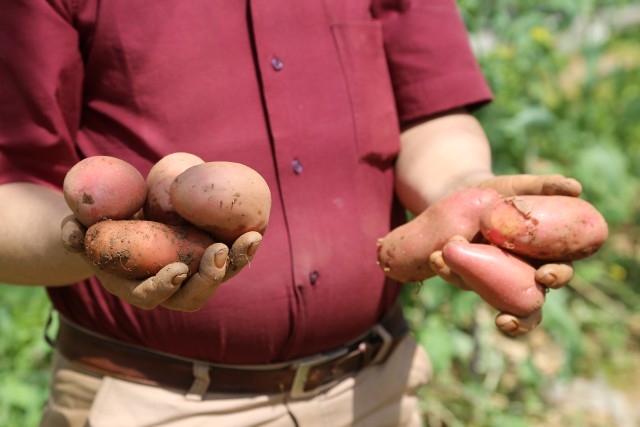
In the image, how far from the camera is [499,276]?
114 cm

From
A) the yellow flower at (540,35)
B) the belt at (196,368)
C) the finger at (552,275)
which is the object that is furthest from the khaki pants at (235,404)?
the yellow flower at (540,35)

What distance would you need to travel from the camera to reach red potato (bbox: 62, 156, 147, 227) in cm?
100

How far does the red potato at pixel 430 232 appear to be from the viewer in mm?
1231

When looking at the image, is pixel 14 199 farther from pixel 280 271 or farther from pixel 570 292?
pixel 570 292

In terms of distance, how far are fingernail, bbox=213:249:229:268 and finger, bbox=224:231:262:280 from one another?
2cm

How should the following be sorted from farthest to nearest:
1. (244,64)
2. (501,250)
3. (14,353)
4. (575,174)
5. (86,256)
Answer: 1. (575,174)
2. (14,353)
3. (244,64)
4. (501,250)
5. (86,256)

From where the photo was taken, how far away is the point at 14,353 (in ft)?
7.94

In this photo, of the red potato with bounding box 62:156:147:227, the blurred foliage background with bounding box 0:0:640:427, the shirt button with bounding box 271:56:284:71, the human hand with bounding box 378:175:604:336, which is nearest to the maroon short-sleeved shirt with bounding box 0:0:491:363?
the shirt button with bounding box 271:56:284:71

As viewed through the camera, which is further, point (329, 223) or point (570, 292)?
point (570, 292)

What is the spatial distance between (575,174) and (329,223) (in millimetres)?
1526

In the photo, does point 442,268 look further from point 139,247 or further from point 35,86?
point 35,86

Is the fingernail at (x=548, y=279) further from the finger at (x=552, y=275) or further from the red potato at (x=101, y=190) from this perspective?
the red potato at (x=101, y=190)

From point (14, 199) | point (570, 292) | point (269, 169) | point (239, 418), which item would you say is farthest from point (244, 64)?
point (570, 292)

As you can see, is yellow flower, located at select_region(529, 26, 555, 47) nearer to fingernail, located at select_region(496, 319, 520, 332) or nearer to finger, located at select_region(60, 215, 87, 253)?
fingernail, located at select_region(496, 319, 520, 332)
